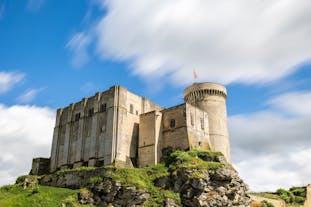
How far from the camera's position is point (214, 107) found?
58.7 meters

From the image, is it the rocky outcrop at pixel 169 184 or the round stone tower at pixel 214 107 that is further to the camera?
the round stone tower at pixel 214 107

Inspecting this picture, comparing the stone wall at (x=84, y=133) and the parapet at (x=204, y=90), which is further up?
the parapet at (x=204, y=90)

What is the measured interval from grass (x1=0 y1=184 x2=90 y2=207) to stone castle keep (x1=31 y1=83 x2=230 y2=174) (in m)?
7.95

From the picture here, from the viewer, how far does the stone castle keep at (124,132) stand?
160ft

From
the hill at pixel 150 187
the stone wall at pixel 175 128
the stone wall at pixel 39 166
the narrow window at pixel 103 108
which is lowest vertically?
the hill at pixel 150 187

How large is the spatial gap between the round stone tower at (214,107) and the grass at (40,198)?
81.8 ft

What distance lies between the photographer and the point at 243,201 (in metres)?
43.8

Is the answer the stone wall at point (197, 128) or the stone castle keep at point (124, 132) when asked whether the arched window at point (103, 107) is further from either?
the stone wall at point (197, 128)

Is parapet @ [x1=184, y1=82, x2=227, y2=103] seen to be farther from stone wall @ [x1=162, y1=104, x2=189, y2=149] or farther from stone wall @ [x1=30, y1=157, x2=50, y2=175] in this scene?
stone wall @ [x1=30, y1=157, x2=50, y2=175]

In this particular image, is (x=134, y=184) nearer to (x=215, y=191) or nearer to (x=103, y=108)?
(x=215, y=191)

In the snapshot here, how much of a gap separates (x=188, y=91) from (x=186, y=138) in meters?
14.7

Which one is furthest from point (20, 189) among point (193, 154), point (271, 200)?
point (271, 200)

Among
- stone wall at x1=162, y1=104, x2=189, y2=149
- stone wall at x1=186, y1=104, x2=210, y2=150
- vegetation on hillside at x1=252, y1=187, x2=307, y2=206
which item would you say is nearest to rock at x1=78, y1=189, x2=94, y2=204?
stone wall at x1=162, y1=104, x2=189, y2=149

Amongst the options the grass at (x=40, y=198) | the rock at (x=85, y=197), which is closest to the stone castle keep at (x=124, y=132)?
the rock at (x=85, y=197)
